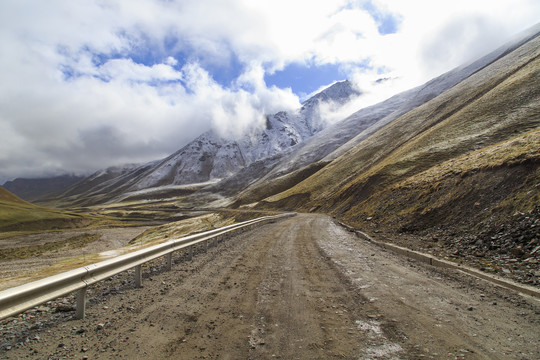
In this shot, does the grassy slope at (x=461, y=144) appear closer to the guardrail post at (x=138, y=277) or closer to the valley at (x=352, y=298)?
the valley at (x=352, y=298)

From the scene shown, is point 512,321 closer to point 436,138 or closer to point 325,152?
point 436,138

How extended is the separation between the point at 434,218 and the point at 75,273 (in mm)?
17793

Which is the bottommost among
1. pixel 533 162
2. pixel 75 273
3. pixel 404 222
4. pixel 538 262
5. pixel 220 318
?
pixel 404 222

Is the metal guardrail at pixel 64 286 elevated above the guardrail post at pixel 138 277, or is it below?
above

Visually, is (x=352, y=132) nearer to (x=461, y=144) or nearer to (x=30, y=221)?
(x=461, y=144)

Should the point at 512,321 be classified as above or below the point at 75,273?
below

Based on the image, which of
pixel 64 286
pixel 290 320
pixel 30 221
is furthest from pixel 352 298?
pixel 30 221

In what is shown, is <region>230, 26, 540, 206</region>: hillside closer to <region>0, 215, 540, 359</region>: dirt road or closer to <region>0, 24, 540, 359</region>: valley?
<region>0, 24, 540, 359</region>: valley

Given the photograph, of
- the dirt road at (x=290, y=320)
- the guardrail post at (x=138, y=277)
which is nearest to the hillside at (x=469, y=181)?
the dirt road at (x=290, y=320)

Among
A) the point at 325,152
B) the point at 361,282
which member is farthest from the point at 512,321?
the point at 325,152

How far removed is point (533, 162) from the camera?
13.7 m

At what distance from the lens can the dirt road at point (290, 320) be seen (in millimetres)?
3957

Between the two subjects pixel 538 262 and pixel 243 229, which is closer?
pixel 538 262

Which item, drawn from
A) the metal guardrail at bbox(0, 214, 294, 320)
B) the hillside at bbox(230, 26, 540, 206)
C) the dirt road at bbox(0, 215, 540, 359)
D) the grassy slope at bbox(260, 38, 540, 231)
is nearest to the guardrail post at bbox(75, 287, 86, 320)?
the metal guardrail at bbox(0, 214, 294, 320)
